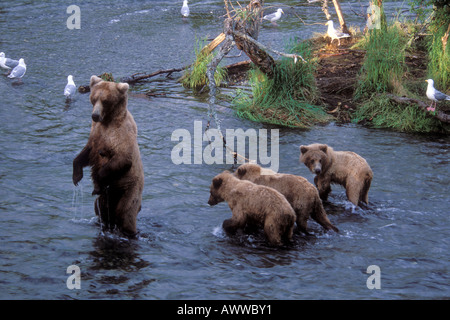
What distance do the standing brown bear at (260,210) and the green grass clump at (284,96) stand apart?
4481mm

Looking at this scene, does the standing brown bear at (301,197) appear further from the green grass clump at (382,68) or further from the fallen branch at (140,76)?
the fallen branch at (140,76)

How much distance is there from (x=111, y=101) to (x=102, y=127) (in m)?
0.31

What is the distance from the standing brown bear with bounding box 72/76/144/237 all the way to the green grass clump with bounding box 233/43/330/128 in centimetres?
490

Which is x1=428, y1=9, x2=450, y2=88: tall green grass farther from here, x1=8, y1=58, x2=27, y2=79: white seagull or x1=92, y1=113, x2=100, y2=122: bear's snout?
x1=8, y1=58, x2=27, y2=79: white seagull

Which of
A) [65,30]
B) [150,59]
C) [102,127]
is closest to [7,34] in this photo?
[65,30]

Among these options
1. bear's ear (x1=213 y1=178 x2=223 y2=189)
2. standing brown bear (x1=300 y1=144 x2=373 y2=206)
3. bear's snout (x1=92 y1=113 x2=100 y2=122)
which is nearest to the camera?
bear's snout (x1=92 y1=113 x2=100 y2=122)

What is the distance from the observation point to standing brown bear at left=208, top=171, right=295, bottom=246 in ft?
19.4

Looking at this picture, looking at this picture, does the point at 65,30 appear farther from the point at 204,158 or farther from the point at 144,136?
the point at 204,158

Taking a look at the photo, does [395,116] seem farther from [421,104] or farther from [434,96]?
[434,96]

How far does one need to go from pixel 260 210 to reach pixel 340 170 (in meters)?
1.66

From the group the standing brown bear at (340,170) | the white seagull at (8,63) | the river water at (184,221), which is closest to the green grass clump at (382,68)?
the river water at (184,221)

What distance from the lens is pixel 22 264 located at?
5.58 metres

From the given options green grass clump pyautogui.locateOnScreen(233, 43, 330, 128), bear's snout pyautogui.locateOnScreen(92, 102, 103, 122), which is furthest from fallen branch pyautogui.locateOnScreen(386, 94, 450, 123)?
bear's snout pyautogui.locateOnScreen(92, 102, 103, 122)

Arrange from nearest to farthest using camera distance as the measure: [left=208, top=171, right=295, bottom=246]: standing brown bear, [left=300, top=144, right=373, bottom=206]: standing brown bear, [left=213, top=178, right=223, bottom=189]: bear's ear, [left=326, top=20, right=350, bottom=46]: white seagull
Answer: [left=208, top=171, right=295, bottom=246]: standing brown bear → [left=213, top=178, right=223, bottom=189]: bear's ear → [left=300, top=144, right=373, bottom=206]: standing brown bear → [left=326, top=20, right=350, bottom=46]: white seagull
